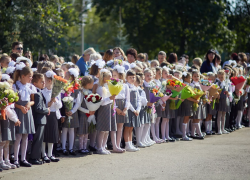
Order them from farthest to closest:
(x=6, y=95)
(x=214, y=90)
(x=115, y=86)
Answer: (x=214, y=90) → (x=115, y=86) → (x=6, y=95)

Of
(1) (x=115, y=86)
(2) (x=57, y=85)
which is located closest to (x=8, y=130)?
(2) (x=57, y=85)

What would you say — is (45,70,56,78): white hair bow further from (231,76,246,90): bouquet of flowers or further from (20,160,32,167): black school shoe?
(231,76,246,90): bouquet of flowers

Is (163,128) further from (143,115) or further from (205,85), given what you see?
(205,85)

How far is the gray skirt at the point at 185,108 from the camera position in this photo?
37.8 feet

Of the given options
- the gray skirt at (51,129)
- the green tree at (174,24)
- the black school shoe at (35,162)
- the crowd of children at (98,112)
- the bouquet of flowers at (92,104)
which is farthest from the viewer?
the green tree at (174,24)

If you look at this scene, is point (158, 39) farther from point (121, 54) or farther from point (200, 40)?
point (121, 54)

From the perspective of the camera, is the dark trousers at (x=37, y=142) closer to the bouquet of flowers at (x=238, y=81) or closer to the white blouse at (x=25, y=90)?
the white blouse at (x=25, y=90)

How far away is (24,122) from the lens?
25.3ft

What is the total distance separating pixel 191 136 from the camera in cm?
1179

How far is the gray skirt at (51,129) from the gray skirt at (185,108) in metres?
4.31

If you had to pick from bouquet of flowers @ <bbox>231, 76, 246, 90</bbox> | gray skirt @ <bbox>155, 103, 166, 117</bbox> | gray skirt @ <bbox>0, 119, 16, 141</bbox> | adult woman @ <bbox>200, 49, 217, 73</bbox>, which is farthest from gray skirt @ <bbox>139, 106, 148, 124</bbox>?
bouquet of flowers @ <bbox>231, 76, 246, 90</bbox>

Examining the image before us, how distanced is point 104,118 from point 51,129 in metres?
1.31

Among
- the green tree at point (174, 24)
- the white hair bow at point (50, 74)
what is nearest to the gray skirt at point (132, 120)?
the white hair bow at point (50, 74)

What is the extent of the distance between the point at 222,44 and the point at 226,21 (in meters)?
1.52
